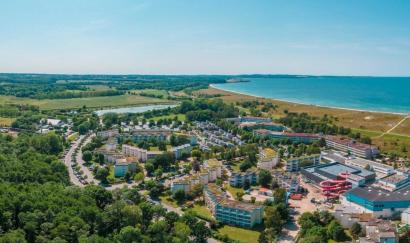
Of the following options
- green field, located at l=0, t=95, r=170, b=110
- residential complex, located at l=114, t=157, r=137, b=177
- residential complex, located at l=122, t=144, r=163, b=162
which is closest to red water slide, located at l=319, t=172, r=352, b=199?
residential complex, located at l=122, t=144, r=163, b=162

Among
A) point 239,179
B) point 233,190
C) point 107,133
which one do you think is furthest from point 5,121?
point 233,190

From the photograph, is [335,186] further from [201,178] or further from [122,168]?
[122,168]

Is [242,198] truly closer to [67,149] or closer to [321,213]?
[321,213]

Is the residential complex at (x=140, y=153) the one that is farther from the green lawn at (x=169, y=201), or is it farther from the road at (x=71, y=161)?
the green lawn at (x=169, y=201)

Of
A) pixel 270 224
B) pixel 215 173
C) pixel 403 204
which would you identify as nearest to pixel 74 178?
pixel 215 173

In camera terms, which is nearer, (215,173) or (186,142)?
(215,173)

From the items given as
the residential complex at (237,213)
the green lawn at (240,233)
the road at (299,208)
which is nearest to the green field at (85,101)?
the road at (299,208)

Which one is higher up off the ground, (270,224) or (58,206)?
(58,206)
